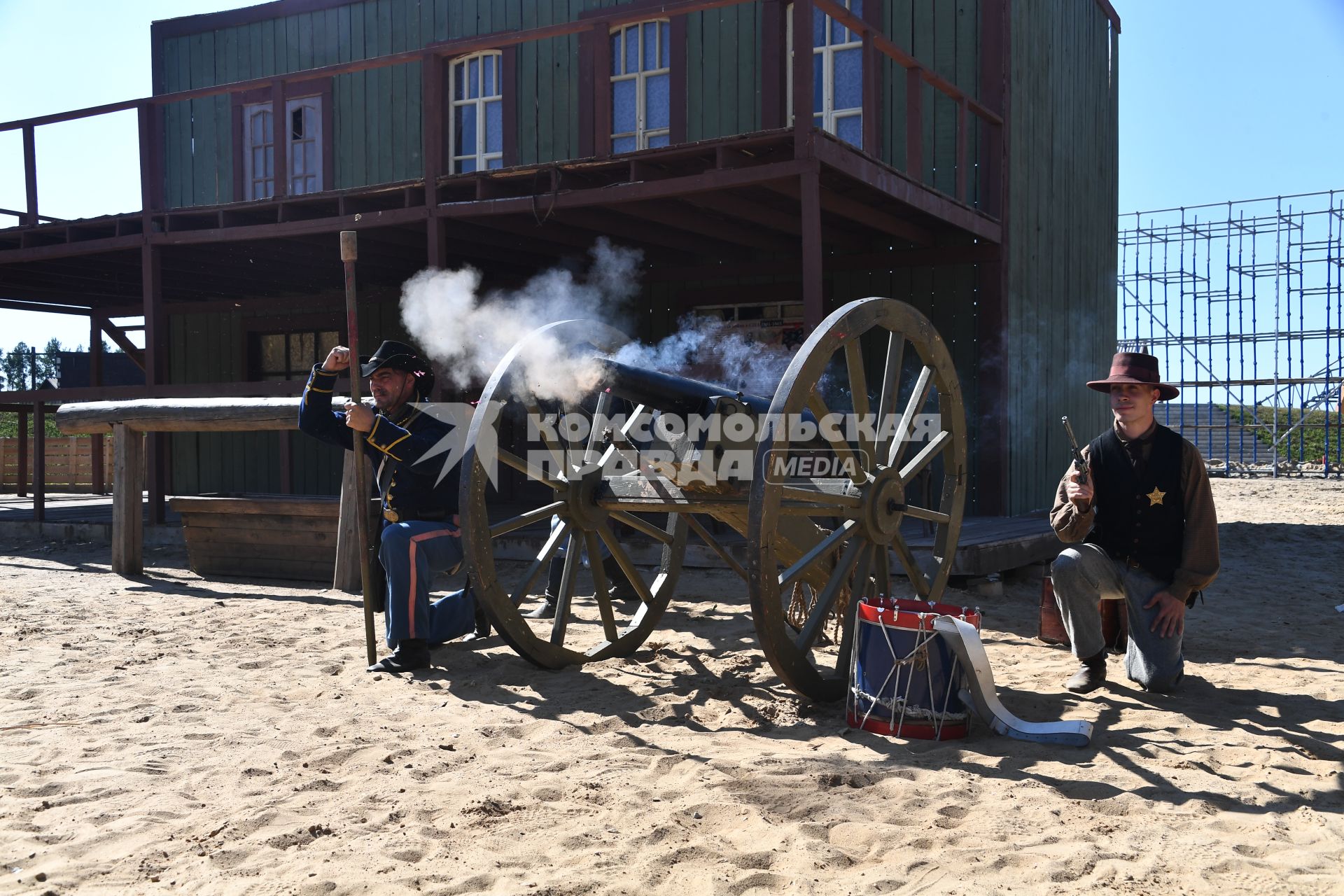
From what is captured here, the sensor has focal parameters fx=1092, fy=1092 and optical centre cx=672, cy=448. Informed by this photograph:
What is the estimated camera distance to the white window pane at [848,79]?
9594 mm

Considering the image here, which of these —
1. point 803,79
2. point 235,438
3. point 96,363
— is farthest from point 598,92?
point 96,363

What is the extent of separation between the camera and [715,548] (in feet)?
17.6

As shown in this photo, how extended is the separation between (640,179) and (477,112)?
4470 millimetres

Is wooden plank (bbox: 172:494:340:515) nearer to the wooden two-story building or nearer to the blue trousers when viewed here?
the wooden two-story building

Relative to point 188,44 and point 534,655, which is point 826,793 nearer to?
point 534,655

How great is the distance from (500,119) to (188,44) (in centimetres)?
450

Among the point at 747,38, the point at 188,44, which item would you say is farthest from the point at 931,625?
the point at 188,44

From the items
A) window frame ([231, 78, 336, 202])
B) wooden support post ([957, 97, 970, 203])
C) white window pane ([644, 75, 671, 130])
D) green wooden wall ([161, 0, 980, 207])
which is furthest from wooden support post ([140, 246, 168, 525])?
wooden support post ([957, 97, 970, 203])

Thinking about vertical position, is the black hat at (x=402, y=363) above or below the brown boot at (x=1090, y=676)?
above

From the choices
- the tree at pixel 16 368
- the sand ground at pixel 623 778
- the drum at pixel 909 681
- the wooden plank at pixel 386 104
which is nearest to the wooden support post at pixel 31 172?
the wooden plank at pixel 386 104

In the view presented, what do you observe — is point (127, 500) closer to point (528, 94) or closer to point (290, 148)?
point (528, 94)

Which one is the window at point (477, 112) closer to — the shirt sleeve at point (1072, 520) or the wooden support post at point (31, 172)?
the wooden support post at point (31, 172)

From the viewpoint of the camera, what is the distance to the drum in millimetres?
3801

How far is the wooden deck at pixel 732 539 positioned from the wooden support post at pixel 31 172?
296 centimetres
